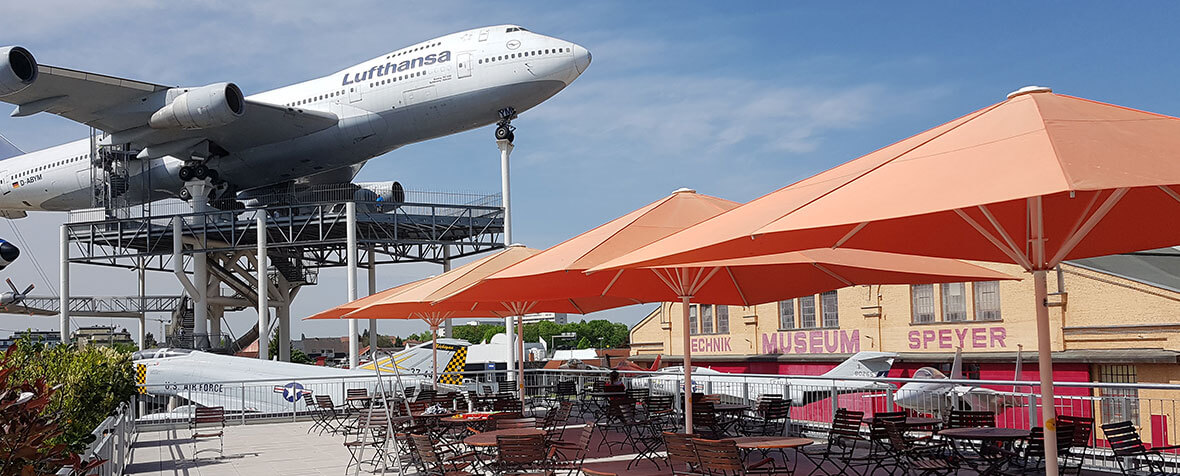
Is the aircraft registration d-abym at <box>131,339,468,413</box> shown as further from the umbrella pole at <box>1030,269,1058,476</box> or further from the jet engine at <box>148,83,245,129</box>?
the umbrella pole at <box>1030,269,1058,476</box>

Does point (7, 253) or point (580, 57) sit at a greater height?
point (580, 57)

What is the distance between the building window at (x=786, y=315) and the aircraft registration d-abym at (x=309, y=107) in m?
16.3

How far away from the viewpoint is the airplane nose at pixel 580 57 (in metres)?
35.3

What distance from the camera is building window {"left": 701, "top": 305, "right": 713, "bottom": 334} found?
165 feet

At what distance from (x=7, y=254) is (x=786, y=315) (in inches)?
1364

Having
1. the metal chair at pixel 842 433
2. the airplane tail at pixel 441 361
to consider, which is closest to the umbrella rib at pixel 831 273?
the metal chair at pixel 842 433

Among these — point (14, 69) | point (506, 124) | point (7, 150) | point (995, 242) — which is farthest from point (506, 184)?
point (7, 150)

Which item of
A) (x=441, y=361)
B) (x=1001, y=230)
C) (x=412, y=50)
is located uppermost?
(x=412, y=50)

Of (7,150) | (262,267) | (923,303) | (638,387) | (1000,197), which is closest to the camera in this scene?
(1000,197)

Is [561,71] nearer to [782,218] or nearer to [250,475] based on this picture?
[250,475]

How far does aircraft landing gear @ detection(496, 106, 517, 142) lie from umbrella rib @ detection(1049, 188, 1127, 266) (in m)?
28.6

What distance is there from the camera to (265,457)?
15.1 metres

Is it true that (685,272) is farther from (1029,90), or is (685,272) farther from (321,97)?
(321,97)

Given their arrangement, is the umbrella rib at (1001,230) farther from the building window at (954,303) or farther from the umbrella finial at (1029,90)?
the building window at (954,303)
